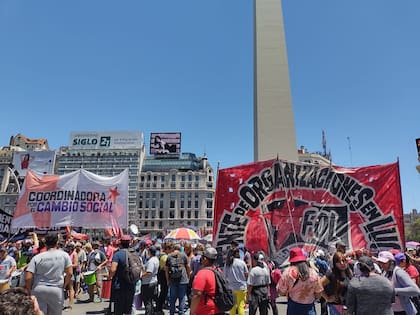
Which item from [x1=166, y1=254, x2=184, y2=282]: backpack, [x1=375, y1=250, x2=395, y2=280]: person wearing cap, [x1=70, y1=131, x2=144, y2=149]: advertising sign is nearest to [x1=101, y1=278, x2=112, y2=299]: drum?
[x1=166, y1=254, x2=184, y2=282]: backpack

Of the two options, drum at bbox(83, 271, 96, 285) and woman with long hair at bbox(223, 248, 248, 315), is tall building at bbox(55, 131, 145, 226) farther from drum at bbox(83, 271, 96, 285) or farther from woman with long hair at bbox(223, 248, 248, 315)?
woman with long hair at bbox(223, 248, 248, 315)

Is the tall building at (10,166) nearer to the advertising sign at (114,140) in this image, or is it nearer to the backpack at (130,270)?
the advertising sign at (114,140)

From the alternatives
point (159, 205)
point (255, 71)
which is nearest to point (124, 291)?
point (255, 71)

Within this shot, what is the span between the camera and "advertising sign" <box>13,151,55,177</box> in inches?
3076

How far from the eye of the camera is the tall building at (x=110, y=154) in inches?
3681

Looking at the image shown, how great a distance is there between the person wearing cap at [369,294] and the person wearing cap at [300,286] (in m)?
0.48

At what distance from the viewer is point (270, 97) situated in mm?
17219

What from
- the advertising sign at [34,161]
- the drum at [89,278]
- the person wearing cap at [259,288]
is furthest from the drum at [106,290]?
the advertising sign at [34,161]

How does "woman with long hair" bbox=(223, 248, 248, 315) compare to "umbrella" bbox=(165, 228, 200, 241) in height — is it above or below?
below

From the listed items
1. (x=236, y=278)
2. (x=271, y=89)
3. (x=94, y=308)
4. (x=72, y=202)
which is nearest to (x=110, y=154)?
(x=271, y=89)

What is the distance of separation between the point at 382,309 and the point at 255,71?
629 inches

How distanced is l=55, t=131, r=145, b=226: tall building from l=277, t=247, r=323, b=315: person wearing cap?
3597 inches

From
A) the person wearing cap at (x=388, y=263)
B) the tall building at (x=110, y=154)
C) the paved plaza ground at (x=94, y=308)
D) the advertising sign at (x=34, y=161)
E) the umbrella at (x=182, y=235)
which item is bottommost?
the paved plaza ground at (x=94, y=308)

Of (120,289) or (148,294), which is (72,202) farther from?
(120,289)
